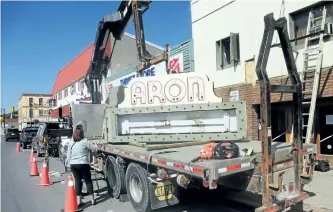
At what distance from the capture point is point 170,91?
6.67 m

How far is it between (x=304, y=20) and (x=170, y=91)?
5173mm

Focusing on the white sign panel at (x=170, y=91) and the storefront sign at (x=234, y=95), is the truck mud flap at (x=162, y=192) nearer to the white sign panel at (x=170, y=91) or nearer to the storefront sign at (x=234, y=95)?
the white sign panel at (x=170, y=91)

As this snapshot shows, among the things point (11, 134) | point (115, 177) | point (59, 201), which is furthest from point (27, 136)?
point (115, 177)

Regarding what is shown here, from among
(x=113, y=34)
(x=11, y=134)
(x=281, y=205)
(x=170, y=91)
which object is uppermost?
(x=113, y=34)

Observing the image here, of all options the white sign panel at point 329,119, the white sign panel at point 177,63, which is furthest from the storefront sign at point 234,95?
the white sign panel at point 177,63

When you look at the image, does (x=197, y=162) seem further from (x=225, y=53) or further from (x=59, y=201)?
(x=225, y=53)

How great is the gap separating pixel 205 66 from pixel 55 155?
961cm

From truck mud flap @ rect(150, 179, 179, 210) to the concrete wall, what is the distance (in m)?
3.83

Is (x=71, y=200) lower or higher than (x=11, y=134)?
higher

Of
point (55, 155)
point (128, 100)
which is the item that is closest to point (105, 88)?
point (55, 155)

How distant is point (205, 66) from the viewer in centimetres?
1275

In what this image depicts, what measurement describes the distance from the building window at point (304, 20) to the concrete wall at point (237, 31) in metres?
0.15

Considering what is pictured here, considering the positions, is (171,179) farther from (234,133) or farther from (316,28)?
(316,28)

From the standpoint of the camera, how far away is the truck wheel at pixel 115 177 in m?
6.64
